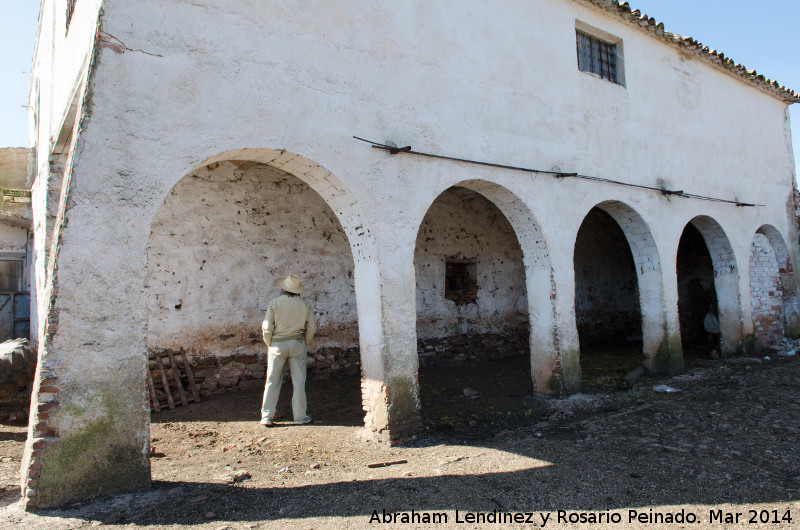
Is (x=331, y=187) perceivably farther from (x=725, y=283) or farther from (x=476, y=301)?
(x=725, y=283)

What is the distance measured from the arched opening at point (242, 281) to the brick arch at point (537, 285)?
2374mm

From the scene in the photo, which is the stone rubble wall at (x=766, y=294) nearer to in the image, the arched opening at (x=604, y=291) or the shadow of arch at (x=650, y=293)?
the arched opening at (x=604, y=291)

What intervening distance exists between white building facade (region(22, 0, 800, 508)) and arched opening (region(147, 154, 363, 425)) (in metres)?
0.03

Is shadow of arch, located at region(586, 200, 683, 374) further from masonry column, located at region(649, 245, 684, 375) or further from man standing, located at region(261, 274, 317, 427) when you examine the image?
man standing, located at region(261, 274, 317, 427)

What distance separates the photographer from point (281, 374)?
241 inches

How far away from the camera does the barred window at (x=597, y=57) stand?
8500mm

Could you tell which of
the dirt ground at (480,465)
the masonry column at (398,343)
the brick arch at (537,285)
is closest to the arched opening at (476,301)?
the brick arch at (537,285)

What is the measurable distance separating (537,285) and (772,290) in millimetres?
8103

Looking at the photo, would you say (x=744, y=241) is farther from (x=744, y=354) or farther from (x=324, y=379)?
(x=324, y=379)

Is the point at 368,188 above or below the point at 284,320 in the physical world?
above

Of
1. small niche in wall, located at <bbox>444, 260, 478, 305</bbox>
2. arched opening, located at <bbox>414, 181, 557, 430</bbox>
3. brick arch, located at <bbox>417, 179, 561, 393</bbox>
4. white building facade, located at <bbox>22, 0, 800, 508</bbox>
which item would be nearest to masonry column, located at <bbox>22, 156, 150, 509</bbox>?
white building facade, located at <bbox>22, 0, 800, 508</bbox>

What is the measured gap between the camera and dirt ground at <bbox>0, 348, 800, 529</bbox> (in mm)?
3662

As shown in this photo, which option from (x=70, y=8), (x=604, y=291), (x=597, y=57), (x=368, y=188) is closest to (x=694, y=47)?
(x=597, y=57)

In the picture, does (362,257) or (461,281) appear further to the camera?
(461,281)
